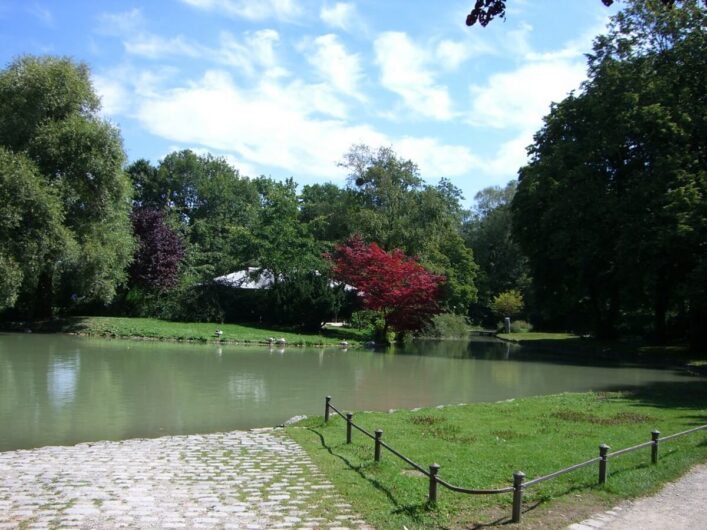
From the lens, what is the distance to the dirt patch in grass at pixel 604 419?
11.6 metres

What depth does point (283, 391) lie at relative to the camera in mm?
16297

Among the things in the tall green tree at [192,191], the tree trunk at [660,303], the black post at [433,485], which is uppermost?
the tall green tree at [192,191]

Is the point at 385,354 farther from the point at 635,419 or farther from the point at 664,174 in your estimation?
the point at 635,419

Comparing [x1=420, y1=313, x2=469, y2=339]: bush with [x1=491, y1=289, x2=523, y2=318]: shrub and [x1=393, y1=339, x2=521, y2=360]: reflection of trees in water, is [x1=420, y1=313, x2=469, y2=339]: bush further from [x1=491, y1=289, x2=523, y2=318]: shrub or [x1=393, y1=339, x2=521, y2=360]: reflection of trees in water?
[x1=491, y1=289, x2=523, y2=318]: shrub

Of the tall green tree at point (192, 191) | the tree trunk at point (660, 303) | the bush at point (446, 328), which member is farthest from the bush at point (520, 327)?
the tall green tree at point (192, 191)

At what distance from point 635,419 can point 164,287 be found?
99.4 ft

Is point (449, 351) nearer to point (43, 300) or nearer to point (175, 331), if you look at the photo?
point (175, 331)

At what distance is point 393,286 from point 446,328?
9.58 m

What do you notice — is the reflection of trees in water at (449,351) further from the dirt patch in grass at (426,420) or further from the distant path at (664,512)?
the distant path at (664,512)

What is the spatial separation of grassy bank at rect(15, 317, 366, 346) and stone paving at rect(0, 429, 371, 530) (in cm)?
2119

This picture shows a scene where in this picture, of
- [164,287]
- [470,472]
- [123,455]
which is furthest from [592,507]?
[164,287]

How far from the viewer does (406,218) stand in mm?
40562

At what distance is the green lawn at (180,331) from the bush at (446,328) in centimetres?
749

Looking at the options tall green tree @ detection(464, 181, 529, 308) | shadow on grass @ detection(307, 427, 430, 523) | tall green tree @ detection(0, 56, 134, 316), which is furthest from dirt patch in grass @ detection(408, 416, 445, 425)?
tall green tree @ detection(464, 181, 529, 308)
